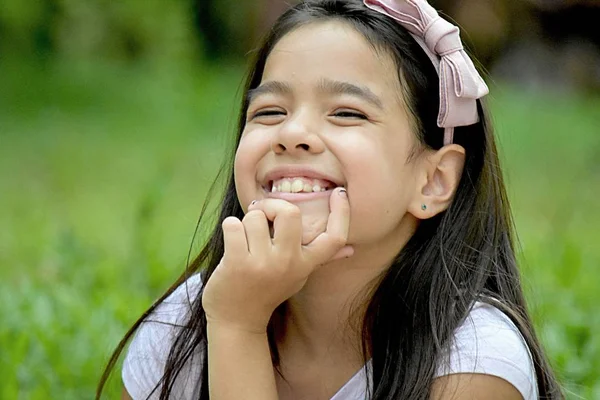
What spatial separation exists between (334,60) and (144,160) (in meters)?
5.04

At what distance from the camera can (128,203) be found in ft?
21.4

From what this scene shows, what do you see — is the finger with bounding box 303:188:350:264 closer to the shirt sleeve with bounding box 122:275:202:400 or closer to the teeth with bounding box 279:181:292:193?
the teeth with bounding box 279:181:292:193

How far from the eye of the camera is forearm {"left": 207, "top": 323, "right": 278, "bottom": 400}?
2.41 m

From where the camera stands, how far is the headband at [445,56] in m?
2.57

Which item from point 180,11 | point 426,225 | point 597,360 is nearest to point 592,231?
point 597,360

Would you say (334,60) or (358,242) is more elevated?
(334,60)

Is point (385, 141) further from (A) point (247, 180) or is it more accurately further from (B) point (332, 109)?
(A) point (247, 180)

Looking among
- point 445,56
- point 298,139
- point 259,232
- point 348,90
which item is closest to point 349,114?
point 348,90

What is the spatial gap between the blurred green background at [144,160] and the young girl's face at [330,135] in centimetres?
54

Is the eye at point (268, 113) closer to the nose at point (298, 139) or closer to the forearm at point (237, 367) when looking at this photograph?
the nose at point (298, 139)

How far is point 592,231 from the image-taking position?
19.4 feet

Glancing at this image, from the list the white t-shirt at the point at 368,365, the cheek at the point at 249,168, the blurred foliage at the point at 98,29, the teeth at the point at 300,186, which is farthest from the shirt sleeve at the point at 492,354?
the blurred foliage at the point at 98,29

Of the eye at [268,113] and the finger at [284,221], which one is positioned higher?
the eye at [268,113]

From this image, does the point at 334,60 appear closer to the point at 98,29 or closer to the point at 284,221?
the point at 284,221
